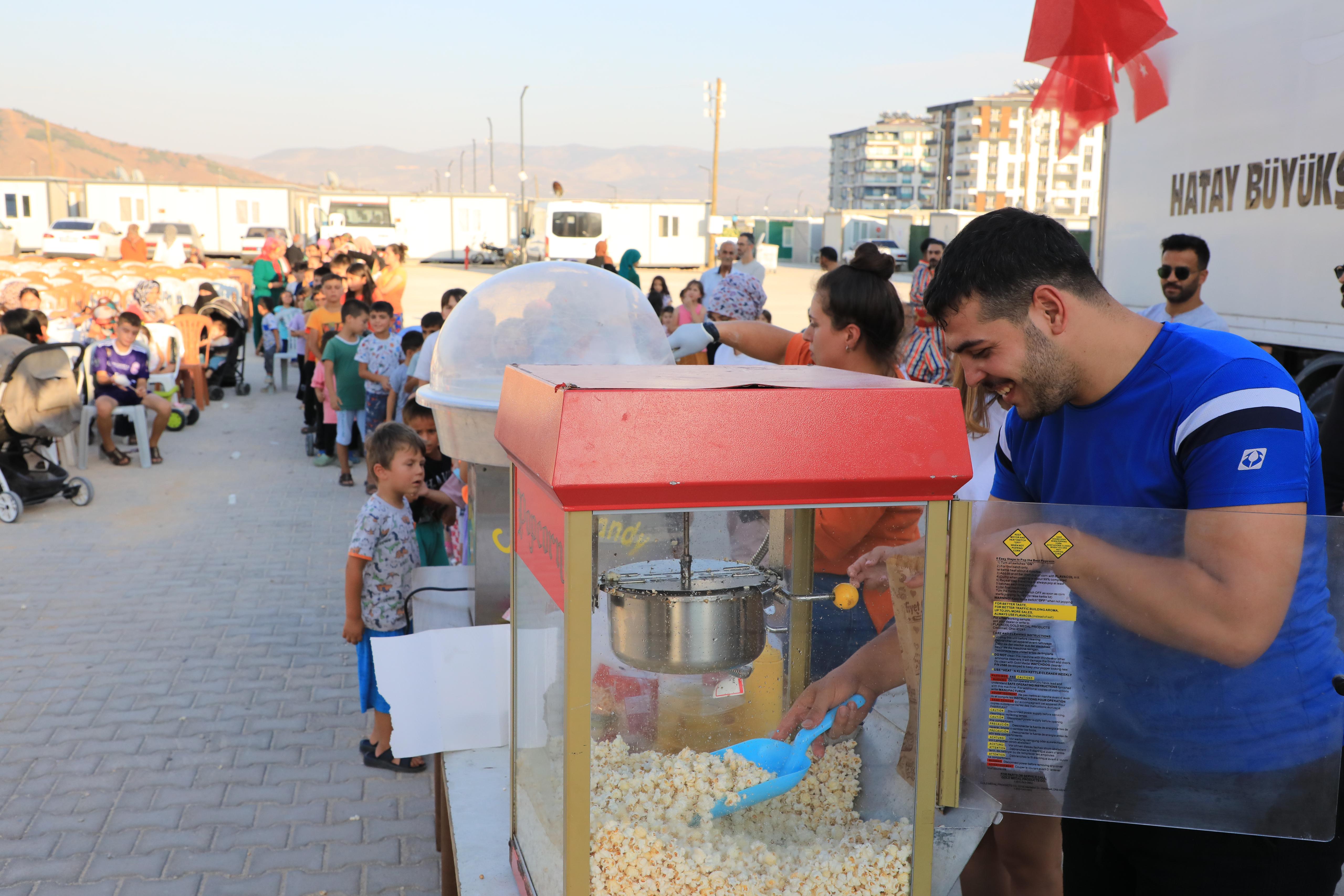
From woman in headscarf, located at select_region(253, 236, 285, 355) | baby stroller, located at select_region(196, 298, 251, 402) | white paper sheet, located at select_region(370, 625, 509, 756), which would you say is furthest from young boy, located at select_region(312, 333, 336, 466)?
white paper sheet, located at select_region(370, 625, 509, 756)

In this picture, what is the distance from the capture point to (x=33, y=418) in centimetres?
745

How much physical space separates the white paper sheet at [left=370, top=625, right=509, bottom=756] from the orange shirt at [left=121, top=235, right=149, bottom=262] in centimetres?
2065

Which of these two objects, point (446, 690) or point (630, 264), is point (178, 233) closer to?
point (630, 264)

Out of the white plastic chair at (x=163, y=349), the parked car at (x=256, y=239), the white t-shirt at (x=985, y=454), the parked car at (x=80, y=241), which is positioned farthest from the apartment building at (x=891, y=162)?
the white t-shirt at (x=985, y=454)

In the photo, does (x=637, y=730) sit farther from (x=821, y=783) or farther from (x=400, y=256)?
(x=400, y=256)

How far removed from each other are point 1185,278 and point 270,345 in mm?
11783

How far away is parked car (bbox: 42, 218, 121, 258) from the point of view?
26.2 metres

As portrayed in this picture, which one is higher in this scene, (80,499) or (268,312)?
(268,312)

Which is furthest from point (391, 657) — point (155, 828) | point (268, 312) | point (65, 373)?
point (268, 312)

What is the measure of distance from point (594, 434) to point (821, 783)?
0.81 m

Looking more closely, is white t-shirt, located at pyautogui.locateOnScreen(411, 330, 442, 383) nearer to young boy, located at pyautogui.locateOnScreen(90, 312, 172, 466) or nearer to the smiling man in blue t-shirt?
young boy, located at pyautogui.locateOnScreen(90, 312, 172, 466)

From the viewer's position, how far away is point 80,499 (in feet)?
26.5

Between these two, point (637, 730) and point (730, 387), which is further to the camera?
point (637, 730)

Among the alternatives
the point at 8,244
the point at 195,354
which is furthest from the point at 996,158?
the point at 195,354
